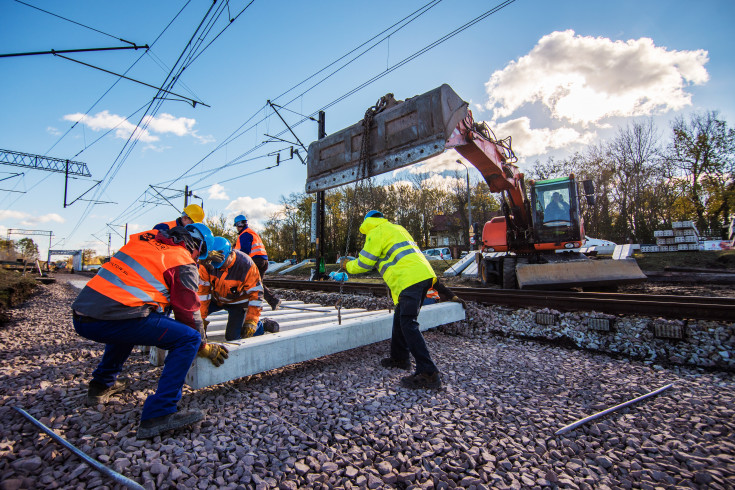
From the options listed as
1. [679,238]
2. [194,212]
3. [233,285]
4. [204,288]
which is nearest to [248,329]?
[233,285]

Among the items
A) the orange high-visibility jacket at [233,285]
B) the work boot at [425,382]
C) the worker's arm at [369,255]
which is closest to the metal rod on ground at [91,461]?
the orange high-visibility jacket at [233,285]

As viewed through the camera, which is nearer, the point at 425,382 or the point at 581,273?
the point at 425,382

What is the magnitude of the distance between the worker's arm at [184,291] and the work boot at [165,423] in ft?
1.99

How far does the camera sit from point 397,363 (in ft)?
12.9

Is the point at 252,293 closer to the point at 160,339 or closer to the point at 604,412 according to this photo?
the point at 160,339

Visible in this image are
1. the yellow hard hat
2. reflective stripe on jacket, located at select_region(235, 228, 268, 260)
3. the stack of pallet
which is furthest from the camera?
the stack of pallet

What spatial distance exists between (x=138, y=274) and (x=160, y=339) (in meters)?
0.48

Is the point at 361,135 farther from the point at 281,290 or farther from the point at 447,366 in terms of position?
the point at 281,290

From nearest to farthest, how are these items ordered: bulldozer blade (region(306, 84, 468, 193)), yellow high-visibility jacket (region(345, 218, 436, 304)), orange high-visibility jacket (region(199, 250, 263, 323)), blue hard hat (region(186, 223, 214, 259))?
blue hard hat (region(186, 223, 214, 259))
yellow high-visibility jacket (region(345, 218, 436, 304))
orange high-visibility jacket (region(199, 250, 263, 323))
bulldozer blade (region(306, 84, 468, 193))

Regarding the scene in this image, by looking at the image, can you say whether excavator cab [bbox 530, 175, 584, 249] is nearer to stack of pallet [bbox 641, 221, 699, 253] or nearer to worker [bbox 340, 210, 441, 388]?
worker [bbox 340, 210, 441, 388]

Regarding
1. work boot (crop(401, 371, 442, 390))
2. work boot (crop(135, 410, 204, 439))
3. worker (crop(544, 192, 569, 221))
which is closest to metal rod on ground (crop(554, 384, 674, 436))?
work boot (crop(401, 371, 442, 390))

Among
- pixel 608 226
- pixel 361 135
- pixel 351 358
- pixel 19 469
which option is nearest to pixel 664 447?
pixel 351 358

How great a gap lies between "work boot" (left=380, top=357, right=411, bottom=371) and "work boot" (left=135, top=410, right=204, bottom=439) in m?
2.04

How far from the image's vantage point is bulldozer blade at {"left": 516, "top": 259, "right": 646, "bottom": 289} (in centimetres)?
734
